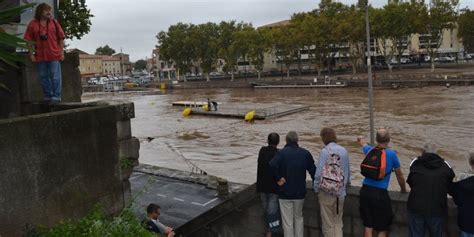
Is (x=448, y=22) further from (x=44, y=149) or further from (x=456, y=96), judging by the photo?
(x=44, y=149)

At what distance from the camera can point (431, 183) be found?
5164 mm

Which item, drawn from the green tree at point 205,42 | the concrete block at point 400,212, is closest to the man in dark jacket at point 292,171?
the concrete block at point 400,212

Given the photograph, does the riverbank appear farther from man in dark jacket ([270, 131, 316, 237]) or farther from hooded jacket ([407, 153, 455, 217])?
hooded jacket ([407, 153, 455, 217])

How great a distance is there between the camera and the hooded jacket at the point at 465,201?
5008 millimetres

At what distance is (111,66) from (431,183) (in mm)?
193267

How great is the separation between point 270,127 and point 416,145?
1229 cm

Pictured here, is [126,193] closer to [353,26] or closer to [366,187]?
[366,187]

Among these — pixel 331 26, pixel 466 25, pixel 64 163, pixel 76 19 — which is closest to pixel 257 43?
pixel 331 26

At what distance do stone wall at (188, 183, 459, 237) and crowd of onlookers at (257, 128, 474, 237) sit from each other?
0.25m

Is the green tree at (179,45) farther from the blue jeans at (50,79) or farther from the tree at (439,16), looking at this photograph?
the blue jeans at (50,79)

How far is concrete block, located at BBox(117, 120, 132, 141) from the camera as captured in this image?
5.80m

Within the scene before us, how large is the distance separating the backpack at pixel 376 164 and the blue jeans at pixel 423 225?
0.58 meters

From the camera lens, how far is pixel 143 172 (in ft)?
39.1

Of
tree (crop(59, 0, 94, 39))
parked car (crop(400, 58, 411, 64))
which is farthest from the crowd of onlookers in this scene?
parked car (crop(400, 58, 411, 64))
